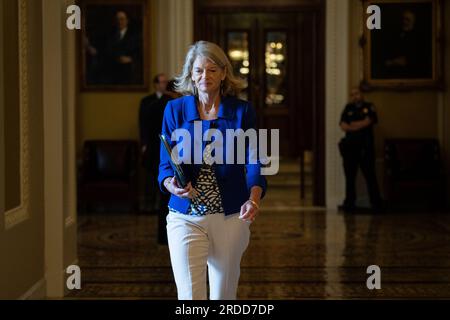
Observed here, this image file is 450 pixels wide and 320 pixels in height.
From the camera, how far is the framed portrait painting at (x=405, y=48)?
40.0 ft

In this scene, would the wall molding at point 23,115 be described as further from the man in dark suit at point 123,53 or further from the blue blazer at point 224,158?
the man in dark suit at point 123,53

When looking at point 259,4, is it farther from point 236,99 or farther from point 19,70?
point 236,99

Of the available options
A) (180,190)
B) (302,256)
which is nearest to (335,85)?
(302,256)

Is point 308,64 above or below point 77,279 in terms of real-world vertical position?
above

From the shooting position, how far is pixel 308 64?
1692 centimetres

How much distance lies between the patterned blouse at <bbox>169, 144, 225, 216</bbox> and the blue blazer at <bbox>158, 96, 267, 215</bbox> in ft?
0.06

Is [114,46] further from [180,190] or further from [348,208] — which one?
[180,190]

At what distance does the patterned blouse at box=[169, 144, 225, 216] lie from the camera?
361 centimetres

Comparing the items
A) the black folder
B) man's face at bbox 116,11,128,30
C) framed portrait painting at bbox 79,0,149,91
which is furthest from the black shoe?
the black folder

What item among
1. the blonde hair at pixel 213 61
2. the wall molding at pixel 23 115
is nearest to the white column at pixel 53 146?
the wall molding at pixel 23 115

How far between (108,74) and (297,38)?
5.80m

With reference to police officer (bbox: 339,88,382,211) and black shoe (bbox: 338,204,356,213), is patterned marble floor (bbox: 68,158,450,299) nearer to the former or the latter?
black shoe (bbox: 338,204,356,213)

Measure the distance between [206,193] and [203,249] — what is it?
0.23m

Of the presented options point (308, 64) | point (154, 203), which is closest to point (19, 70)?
point (154, 203)
